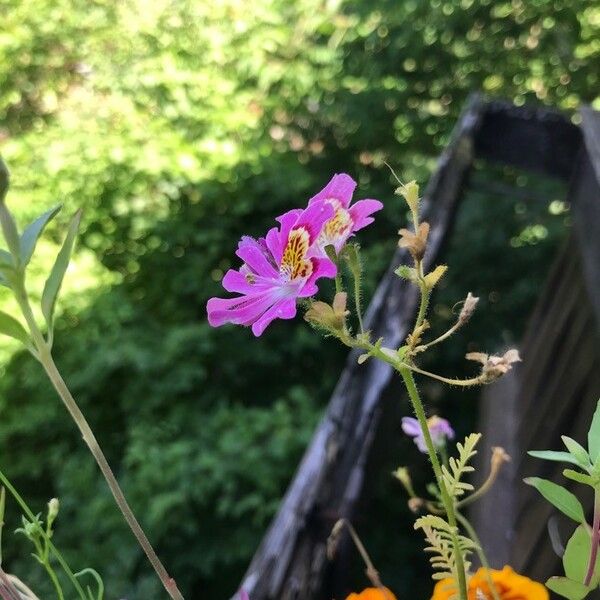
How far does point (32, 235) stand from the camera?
→ 25 cm

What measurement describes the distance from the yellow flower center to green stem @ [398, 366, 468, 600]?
0.19 feet

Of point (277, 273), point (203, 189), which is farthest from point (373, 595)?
point (203, 189)

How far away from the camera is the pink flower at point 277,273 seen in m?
0.28

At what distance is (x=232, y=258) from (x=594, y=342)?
58.8 inches

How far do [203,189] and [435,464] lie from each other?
2.05 meters

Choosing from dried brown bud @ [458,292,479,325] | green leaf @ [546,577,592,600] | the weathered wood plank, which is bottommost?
the weathered wood plank

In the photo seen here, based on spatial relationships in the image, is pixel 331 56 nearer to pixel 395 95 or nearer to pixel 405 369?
pixel 395 95

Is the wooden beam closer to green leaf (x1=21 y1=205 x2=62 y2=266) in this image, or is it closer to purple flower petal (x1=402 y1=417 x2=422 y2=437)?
purple flower petal (x1=402 y1=417 x2=422 y2=437)

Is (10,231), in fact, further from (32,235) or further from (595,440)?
(595,440)

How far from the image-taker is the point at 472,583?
1.10ft

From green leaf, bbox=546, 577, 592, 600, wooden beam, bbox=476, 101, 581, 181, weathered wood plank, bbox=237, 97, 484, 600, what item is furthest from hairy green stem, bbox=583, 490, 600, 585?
wooden beam, bbox=476, 101, 581, 181

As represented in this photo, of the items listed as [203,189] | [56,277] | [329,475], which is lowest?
[329,475]

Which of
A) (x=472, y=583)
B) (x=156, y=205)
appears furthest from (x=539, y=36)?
(x=472, y=583)

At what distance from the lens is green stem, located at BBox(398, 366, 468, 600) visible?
248 millimetres
